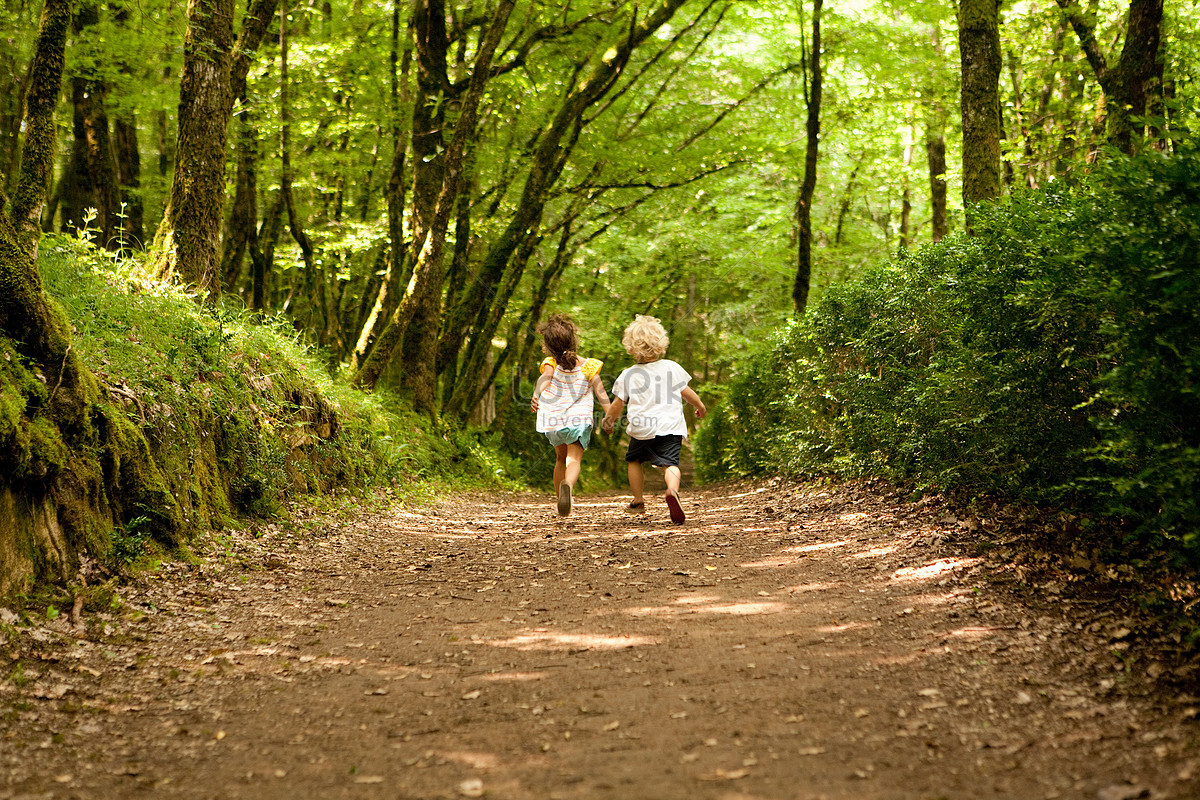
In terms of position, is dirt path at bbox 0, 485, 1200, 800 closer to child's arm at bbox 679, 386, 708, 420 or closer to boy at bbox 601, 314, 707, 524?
child's arm at bbox 679, 386, 708, 420

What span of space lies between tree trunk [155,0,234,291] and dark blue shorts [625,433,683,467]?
16.0 ft

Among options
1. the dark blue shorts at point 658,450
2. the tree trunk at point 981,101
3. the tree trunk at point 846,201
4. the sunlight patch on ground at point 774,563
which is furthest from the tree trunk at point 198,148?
the tree trunk at point 846,201

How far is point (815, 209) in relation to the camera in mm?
27484

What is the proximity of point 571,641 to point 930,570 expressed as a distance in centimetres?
248

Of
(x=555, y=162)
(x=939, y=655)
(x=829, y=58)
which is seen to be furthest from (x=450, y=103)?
(x=939, y=655)

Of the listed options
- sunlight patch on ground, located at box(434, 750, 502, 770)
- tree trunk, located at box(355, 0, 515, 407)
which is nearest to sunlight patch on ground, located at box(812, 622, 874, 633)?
sunlight patch on ground, located at box(434, 750, 502, 770)

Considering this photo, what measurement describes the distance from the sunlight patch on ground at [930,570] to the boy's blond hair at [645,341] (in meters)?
3.63

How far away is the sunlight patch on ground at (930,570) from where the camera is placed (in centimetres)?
574

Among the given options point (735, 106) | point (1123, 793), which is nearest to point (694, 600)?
point (1123, 793)

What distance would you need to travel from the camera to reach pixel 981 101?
952cm

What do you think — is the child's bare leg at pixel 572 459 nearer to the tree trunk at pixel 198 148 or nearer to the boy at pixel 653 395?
the boy at pixel 653 395

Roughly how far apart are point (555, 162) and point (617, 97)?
2361 mm

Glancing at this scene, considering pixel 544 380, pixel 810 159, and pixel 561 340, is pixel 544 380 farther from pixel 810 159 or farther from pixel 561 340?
pixel 810 159

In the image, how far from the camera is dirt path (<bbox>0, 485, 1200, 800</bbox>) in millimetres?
3115
